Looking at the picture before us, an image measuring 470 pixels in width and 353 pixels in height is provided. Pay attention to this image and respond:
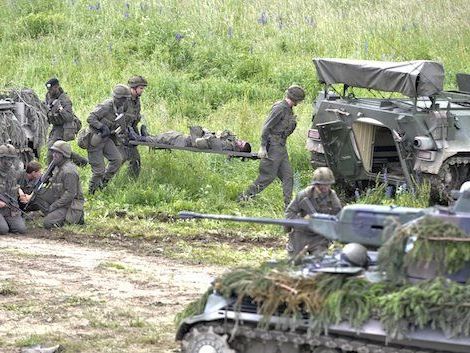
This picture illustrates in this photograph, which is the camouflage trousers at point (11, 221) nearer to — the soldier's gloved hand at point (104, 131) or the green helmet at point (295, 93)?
the soldier's gloved hand at point (104, 131)

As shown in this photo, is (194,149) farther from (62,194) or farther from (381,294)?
(381,294)

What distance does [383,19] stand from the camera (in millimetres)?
26797

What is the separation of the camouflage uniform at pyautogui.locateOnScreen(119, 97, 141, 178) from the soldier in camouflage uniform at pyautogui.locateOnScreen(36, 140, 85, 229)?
5.77ft

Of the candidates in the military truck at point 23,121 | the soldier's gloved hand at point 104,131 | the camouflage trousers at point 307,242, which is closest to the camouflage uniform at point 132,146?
the soldier's gloved hand at point 104,131

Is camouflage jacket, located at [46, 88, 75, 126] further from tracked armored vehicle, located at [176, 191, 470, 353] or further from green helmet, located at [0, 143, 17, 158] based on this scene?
tracked armored vehicle, located at [176, 191, 470, 353]

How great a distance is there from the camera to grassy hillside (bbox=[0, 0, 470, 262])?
876 inches

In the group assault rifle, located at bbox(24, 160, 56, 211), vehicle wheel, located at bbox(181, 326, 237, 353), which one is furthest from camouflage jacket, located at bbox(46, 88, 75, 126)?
vehicle wheel, located at bbox(181, 326, 237, 353)

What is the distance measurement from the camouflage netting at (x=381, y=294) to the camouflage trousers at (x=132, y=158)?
309 inches

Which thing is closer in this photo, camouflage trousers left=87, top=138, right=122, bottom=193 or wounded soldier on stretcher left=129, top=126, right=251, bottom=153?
wounded soldier on stretcher left=129, top=126, right=251, bottom=153

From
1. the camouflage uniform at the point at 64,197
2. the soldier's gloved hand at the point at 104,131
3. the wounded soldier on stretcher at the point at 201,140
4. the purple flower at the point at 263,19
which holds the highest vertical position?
the purple flower at the point at 263,19

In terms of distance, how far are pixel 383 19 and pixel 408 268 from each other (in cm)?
1753

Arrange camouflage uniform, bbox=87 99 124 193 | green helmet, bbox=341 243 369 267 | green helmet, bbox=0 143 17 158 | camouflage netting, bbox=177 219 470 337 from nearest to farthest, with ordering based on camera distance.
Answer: camouflage netting, bbox=177 219 470 337, green helmet, bbox=341 243 369 267, green helmet, bbox=0 143 17 158, camouflage uniform, bbox=87 99 124 193

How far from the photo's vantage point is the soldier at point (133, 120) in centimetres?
1759

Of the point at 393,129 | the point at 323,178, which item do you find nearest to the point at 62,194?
the point at 393,129
